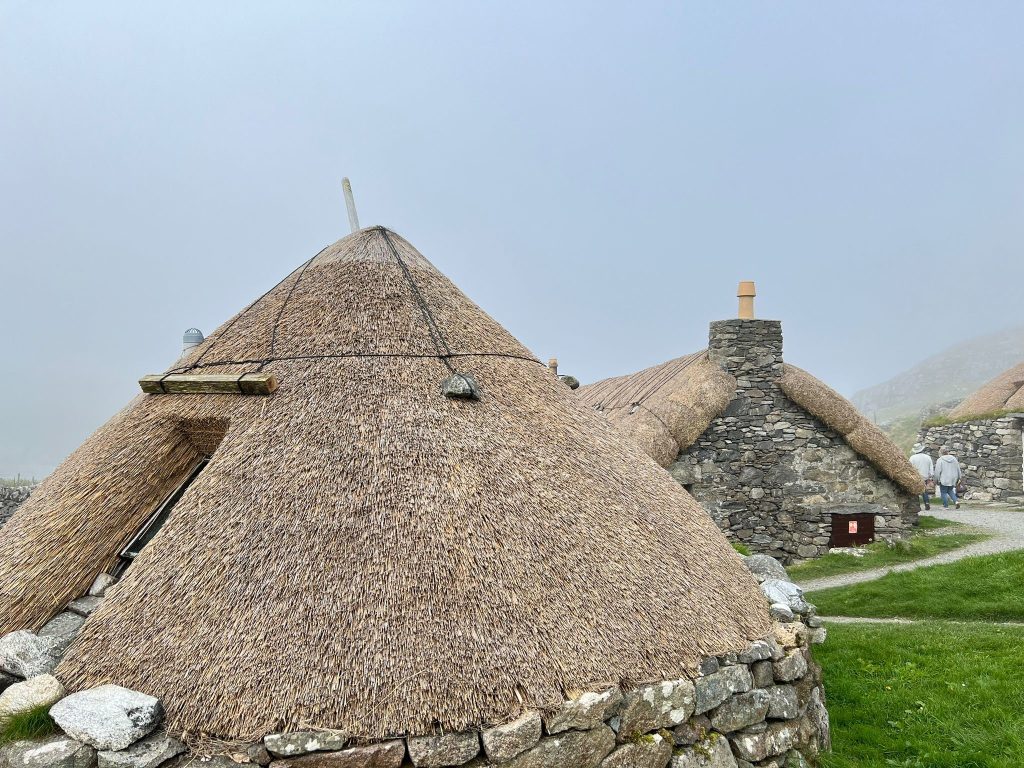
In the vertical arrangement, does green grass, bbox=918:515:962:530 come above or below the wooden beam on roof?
below

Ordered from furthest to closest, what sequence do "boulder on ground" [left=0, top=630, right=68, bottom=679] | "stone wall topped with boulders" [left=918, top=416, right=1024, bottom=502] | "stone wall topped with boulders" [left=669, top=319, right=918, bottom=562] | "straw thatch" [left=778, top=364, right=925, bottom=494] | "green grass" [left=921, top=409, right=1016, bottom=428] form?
"green grass" [left=921, top=409, right=1016, bottom=428]
"stone wall topped with boulders" [left=918, top=416, right=1024, bottom=502]
"stone wall topped with boulders" [left=669, top=319, right=918, bottom=562]
"straw thatch" [left=778, top=364, right=925, bottom=494]
"boulder on ground" [left=0, top=630, right=68, bottom=679]

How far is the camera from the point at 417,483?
5.28 metres

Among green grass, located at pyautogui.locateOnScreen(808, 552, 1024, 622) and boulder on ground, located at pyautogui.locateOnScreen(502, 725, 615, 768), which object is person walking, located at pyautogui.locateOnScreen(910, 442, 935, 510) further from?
boulder on ground, located at pyautogui.locateOnScreen(502, 725, 615, 768)

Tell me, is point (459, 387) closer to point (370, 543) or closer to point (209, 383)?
point (370, 543)

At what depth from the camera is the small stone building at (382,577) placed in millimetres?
4301

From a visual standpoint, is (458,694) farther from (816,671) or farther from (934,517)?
(934,517)

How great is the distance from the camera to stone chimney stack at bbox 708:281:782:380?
1564 cm

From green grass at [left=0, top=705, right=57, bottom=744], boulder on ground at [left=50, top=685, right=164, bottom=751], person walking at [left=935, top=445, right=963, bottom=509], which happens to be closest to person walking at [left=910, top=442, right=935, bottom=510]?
person walking at [left=935, top=445, right=963, bottom=509]

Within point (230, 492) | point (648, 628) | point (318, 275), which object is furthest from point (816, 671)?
point (318, 275)

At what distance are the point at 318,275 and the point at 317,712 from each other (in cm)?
462

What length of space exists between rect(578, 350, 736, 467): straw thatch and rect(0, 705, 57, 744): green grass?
11.4 meters

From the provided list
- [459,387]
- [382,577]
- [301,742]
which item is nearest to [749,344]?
[459,387]

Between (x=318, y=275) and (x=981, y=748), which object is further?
(x=318, y=275)

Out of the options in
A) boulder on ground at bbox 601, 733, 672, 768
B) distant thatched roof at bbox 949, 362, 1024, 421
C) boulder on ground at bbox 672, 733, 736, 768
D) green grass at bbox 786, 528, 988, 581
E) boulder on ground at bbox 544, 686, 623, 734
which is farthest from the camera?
distant thatched roof at bbox 949, 362, 1024, 421
